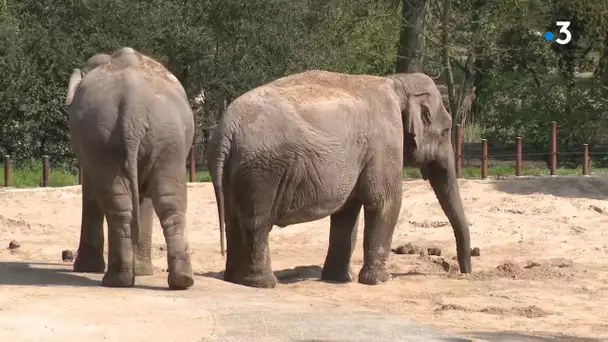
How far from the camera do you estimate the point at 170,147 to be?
1045cm

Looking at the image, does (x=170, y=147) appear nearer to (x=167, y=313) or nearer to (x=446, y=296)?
(x=167, y=313)

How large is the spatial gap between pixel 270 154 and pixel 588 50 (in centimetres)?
1881

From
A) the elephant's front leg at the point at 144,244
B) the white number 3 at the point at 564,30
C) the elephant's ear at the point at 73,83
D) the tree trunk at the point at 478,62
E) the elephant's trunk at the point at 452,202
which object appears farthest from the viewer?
the white number 3 at the point at 564,30

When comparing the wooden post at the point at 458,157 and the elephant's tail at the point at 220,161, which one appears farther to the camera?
the wooden post at the point at 458,157

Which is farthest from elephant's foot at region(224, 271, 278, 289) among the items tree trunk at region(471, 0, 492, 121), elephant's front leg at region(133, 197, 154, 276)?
tree trunk at region(471, 0, 492, 121)

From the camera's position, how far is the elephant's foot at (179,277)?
10.3 metres

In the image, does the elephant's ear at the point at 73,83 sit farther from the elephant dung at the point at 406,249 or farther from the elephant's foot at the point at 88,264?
the elephant dung at the point at 406,249

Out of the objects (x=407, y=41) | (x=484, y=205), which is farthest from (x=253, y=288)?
(x=407, y=41)

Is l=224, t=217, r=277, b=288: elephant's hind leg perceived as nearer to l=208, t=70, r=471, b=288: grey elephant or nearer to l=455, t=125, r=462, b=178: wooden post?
l=208, t=70, r=471, b=288: grey elephant

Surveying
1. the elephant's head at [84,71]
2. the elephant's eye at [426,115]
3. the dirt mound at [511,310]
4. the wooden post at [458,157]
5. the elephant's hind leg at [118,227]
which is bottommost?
the dirt mound at [511,310]

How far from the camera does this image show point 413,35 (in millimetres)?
25016

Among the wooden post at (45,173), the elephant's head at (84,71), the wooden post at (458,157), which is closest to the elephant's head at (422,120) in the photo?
the elephant's head at (84,71)

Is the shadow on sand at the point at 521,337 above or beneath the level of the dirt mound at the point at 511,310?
beneath

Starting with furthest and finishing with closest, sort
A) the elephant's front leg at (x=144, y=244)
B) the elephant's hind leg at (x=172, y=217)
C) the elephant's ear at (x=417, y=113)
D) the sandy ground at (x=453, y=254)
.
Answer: the elephant's ear at (x=417, y=113)
the elephant's front leg at (x=144, y=244)
the sandy ground at (x=453, y=254)
the elephant's hind leg at (x=172, y=217)
